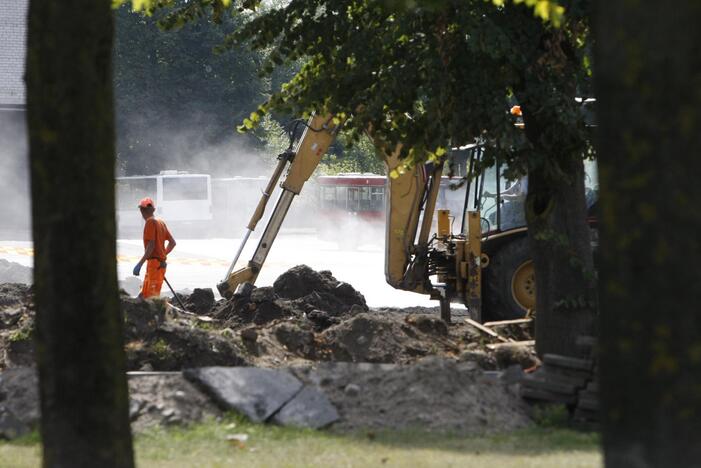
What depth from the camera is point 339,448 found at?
859 cm

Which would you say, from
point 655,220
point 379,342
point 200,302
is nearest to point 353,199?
point 200,302

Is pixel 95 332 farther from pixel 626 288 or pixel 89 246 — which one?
pixel 626 288

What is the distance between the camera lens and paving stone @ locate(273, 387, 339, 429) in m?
9.52

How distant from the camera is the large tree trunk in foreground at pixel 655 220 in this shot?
4.08 metres

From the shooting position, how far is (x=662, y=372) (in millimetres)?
4137

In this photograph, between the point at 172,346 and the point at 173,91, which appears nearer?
the point at 172,346

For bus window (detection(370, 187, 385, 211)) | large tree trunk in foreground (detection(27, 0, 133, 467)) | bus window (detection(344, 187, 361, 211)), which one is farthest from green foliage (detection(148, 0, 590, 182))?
bus window (detection(344, 187, 361, 211))

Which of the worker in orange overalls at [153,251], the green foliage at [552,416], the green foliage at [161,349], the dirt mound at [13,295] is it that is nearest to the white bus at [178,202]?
the dirt mound at [13,295]

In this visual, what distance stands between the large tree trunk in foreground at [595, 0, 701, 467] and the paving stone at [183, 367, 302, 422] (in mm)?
5634

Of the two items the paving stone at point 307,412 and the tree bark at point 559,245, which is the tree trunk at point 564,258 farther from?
the paving stone at point 307,412

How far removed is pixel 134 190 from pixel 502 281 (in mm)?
40721

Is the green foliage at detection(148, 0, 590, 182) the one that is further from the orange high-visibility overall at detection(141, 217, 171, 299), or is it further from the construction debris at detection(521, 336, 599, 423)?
the orange high-visibility overall at detection(141, 217, 171, 299)

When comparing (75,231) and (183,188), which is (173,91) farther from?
(75,231)

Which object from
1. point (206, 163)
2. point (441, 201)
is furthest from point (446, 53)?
point (206, 163)
